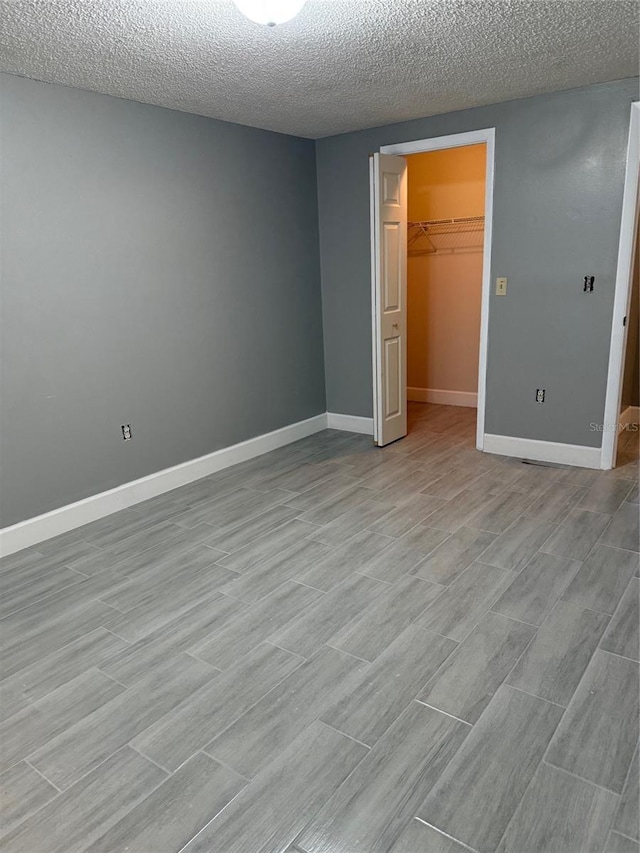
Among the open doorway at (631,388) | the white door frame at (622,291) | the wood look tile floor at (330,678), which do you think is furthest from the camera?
the open doorway at (631,388)

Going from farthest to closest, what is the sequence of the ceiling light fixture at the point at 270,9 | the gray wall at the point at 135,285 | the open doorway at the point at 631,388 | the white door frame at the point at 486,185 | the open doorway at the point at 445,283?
the open doorway at the point at 445,283
the open doorway at the point at 631,388
the white door frame at the point at 486,185
the gray wall at the point at 135,285
the ceiling light fixture at the point at 270,9

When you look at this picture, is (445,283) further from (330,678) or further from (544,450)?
(330,678)

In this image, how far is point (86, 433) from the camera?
3.41 metres

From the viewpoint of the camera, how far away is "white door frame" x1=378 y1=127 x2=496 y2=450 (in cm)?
396

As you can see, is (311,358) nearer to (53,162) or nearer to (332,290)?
(332,290)

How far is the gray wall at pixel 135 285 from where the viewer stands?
3.05 m

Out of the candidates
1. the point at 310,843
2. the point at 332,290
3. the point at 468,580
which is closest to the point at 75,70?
the point at 332,290

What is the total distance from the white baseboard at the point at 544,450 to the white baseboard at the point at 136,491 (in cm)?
163

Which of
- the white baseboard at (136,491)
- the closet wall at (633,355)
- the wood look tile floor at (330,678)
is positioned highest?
the closet wall at (633,355)

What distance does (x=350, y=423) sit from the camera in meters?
5.18

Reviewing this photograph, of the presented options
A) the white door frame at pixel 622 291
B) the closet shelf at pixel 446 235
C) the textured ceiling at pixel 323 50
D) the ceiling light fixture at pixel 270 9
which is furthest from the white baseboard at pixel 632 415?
the ceiling light fixture at pixel 270 9

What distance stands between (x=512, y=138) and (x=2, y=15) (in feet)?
9.91

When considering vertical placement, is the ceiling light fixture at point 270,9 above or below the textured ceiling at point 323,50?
below

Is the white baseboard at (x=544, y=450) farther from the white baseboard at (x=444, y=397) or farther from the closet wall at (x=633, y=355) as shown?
the white baseboard at (x=444, y=397)
